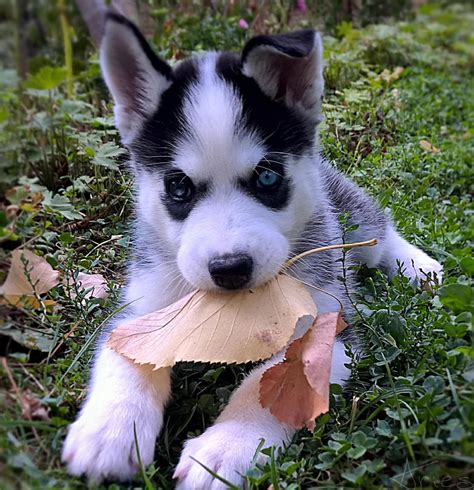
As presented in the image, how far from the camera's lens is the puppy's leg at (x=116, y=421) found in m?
2.08

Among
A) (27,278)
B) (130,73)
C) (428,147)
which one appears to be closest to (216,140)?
(130,73)

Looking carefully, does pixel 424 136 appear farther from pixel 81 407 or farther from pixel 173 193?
pixel 81 407

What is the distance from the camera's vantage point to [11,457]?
1957 mm

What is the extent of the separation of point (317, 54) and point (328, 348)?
134 cm

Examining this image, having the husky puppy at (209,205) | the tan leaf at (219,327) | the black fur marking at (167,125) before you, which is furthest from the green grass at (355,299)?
the black fur marking at (167,125)

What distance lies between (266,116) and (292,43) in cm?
40

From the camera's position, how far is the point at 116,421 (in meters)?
2.22

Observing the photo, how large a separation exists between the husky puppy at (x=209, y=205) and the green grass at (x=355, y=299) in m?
0.11

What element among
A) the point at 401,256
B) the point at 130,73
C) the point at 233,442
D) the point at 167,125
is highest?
the point at 130,73

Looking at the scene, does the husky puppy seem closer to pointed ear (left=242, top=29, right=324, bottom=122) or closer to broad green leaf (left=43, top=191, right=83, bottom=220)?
pointed ear (left=242, top=29, right=324, bottom=122)

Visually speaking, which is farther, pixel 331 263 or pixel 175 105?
pixel 331 263

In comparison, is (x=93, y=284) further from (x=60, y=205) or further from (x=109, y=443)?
(x=109, y=443)

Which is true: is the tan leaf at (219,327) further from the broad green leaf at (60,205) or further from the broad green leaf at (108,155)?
the broad green leaf at (108,155)

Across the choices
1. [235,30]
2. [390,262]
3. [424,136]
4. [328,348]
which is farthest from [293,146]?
[235,30]
